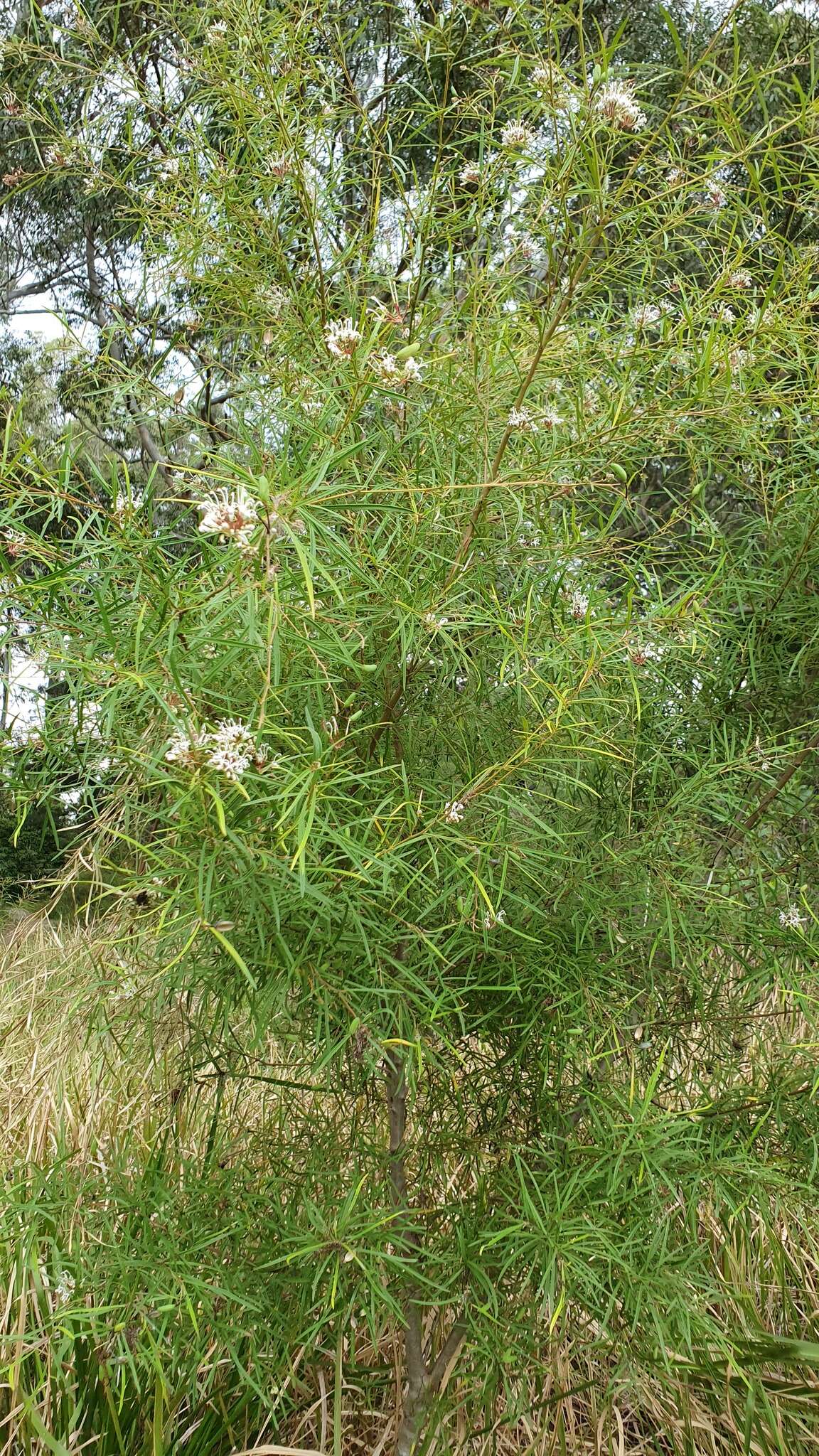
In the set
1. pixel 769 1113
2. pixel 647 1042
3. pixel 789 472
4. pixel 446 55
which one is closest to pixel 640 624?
pixel 789 472

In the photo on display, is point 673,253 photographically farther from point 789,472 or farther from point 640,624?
point 640,624

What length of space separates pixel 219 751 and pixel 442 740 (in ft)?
2.28

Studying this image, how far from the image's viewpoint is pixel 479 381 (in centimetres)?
156

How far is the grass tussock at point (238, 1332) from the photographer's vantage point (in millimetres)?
1552

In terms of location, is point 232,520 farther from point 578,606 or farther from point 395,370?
point 578,606

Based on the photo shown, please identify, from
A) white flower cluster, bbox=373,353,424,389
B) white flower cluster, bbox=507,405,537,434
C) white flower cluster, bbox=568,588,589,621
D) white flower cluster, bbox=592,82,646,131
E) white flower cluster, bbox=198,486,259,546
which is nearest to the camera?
white flower cluster, bbox=198,486,259,546

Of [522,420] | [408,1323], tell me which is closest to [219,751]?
[522,420]

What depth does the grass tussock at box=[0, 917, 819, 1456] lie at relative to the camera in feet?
5.09

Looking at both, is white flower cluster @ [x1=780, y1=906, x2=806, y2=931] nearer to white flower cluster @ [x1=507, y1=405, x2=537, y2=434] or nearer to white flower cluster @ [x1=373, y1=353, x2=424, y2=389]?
white flower cluster @ [x1=507, y1=405, x2=537, y2=434]

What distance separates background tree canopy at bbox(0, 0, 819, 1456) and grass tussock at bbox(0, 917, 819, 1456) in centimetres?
2

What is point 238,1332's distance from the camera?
4.84 ft

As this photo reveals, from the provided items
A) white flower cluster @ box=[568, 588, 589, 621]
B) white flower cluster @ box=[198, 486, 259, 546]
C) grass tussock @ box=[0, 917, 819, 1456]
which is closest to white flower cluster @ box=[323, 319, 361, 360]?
white flower cluster @ box=[198, 486, 259, 546]

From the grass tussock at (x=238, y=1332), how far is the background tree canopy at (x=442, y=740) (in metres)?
0.02

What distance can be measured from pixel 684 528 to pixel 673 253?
2.54 m
